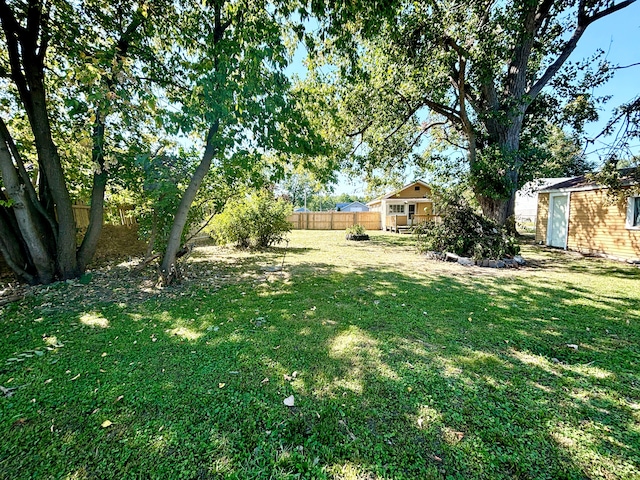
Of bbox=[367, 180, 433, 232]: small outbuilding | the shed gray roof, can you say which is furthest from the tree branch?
bbox=[367, 180, 433, 232]: small outbuilding

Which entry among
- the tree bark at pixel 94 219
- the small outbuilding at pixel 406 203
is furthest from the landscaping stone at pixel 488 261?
the small outbuilding at pixel 406 203

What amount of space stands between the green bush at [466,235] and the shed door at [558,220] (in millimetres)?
4196

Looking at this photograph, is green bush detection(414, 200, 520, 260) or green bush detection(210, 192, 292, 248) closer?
green bush detection(414, 200, 520, 260)

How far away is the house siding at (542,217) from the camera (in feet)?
36.4

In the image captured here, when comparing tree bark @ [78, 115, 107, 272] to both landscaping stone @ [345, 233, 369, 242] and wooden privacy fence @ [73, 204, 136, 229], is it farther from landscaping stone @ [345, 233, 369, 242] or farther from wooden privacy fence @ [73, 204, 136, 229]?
landscaping stone @ [345, 233, 369, 242]

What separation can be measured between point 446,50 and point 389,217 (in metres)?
13.4

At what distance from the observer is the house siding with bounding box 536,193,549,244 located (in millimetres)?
11094

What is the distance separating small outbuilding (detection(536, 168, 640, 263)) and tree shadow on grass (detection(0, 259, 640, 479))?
629cm

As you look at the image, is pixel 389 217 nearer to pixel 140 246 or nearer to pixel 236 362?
pixel 140 246

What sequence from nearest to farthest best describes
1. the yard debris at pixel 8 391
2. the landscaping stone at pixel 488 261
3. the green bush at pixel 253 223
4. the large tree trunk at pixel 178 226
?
the yard debris at pixel 8 391
the large tree trunk at pixel 178 226
the landscaping stone at pixel 488 261
the green bush at pixel 253 223

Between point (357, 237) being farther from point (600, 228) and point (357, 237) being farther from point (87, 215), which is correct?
point (87, 215)

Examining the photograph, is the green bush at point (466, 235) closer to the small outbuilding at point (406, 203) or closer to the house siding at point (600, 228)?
the house siding at point (600, 228)

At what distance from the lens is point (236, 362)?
248 centimetres

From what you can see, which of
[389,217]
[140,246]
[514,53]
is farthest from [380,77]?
[389,217]
